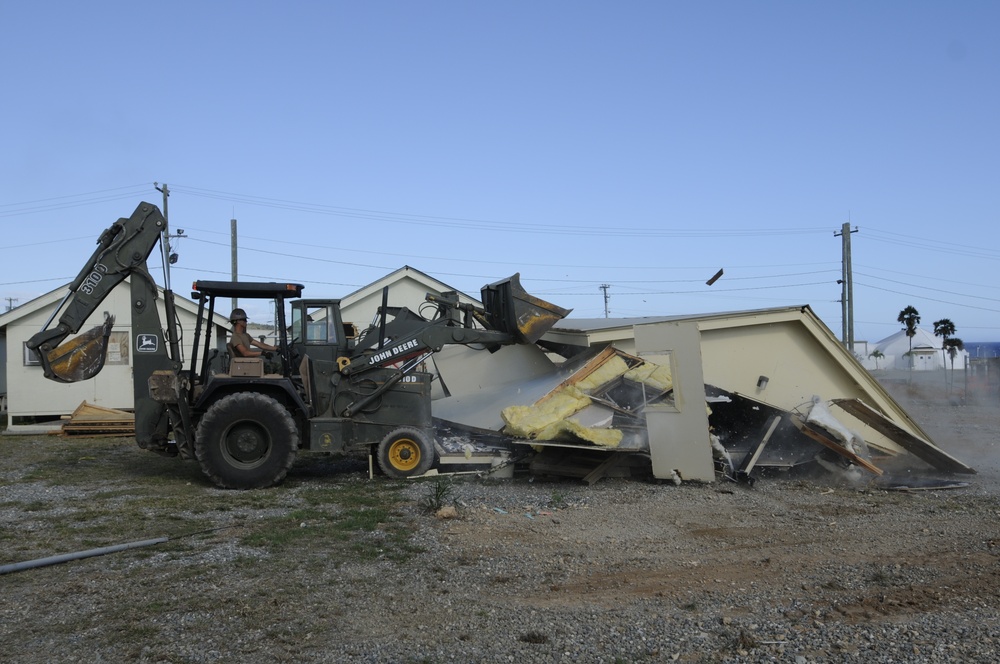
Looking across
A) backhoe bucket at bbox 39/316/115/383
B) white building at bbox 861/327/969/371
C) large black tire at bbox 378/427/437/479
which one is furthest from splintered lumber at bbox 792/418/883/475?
white building at bbox 861/327/969/371

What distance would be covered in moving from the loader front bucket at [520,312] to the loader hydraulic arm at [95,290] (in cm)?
476

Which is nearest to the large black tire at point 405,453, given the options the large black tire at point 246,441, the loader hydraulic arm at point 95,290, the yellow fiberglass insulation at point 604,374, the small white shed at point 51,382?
the large black tire at point 246,441

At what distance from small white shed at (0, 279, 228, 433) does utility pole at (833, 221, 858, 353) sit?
71.3ft

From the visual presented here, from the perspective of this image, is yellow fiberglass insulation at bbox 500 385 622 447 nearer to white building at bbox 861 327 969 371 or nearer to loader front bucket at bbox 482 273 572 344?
loader front bucket at bbox 482 273 572 344

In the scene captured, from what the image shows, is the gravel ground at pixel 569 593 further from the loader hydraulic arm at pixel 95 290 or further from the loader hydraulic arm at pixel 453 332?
the loader hydraulic arm at pixel 453 332

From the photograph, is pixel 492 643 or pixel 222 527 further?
pixel 222 527

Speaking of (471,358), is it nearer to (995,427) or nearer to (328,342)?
(328,342)

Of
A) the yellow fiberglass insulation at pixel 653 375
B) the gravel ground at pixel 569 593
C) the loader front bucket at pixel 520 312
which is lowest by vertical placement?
the gravel ground at pixel 569 593

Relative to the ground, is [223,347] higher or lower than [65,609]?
higher

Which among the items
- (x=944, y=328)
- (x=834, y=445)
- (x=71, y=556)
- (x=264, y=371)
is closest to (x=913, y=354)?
(x=944, y=328)

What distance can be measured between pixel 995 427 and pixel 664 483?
11.2 m

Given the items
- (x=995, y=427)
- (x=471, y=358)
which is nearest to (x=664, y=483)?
(x=471, y=358)

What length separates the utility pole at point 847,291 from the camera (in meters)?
29.7

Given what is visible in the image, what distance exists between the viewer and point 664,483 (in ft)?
35.2
